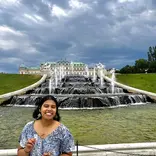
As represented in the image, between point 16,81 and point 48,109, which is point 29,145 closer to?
point 48,109

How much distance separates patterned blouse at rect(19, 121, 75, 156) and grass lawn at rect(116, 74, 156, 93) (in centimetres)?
3347

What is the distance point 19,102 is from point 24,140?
20.9 meters

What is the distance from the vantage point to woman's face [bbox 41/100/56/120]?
3596mm

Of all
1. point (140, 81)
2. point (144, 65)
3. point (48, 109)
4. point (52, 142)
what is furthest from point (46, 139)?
point (144, 65)

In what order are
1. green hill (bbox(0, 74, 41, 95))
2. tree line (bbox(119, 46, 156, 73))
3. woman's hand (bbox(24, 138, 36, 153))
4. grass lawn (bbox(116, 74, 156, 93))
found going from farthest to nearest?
tree line (bbox(119, 46, 156, 73))
green hill (bbox(0, 74, 41, 95))
grass lawn (bbox(116, 74, 156, 93))
woman's hand (bbox(24, 138, 36, 153))

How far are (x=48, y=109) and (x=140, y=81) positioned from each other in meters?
40.5

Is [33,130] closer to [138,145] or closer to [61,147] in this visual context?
[61,147]

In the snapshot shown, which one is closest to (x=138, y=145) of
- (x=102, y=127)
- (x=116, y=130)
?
(x=116, y=130)

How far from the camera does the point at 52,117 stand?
3.61 m

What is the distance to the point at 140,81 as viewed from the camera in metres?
42.9

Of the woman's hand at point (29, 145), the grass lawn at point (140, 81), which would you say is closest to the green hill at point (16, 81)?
the grass lawn at point (140, 81)

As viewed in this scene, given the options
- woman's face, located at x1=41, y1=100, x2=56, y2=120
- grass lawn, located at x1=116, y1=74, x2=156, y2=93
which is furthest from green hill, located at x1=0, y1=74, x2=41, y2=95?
woman's face, located at x1=41, y1=100, x2=56, y2=120

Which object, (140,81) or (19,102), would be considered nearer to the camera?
(19,102)

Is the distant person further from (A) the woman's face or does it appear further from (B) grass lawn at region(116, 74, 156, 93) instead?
(B) grass lawn at region(116, 74, 156, 93)
